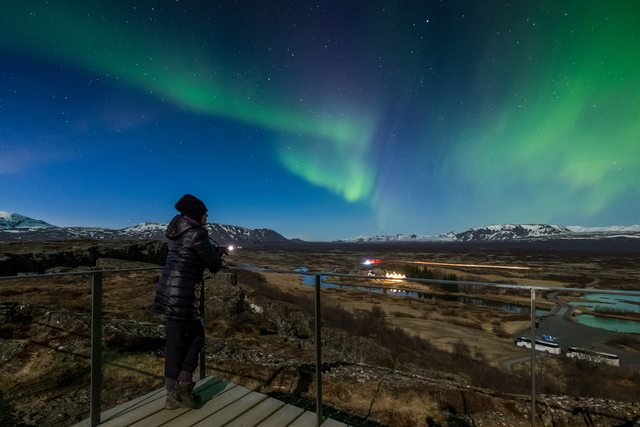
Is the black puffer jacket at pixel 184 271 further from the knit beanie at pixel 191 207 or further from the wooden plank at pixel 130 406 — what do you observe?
the wooden plank at pixel 130 406

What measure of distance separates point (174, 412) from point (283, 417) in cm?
112

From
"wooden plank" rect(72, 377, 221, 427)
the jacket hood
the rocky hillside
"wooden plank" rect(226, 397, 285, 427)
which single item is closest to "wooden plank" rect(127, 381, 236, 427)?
"wooden plank" rect(72, 377, 221, 427)

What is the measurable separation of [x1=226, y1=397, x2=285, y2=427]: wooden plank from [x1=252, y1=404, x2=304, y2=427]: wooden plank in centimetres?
5

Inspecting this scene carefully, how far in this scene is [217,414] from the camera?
9.50ft

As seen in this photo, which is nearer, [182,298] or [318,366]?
[182,298]

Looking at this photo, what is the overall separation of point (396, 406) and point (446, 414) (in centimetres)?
102

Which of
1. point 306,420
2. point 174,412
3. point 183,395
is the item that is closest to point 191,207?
point 183,395

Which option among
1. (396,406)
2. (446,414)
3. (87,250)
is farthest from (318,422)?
(87,250)

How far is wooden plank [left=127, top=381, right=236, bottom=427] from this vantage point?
2748 mm

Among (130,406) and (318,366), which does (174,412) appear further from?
(318,366)

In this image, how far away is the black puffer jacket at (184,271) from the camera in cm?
289

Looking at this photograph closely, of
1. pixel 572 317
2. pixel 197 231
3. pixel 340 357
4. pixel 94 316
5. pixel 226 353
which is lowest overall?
pixel 572 317

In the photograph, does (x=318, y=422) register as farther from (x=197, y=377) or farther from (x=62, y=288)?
(x=62, y=288)

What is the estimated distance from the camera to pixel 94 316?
2766 millimetres
